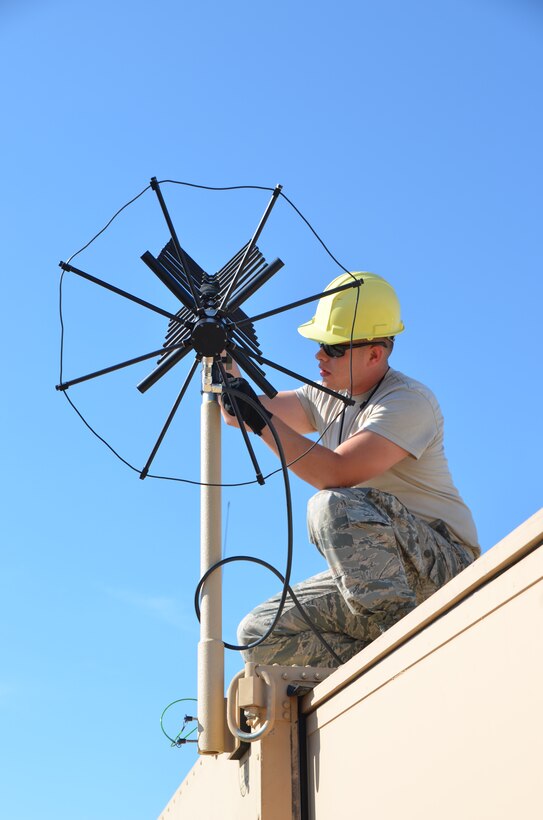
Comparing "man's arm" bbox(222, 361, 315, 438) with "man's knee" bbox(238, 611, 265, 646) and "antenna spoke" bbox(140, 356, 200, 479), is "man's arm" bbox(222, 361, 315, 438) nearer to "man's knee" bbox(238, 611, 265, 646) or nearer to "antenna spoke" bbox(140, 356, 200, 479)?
"man's knee" bbox(238, 611, 265, 646)

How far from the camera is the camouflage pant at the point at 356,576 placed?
3799 millimetres

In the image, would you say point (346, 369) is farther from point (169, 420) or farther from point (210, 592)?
point (210, 592)

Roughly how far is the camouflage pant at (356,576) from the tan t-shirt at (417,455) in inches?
3.4

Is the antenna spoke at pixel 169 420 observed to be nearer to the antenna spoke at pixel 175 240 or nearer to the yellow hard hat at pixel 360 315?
the antenna spoke at pixel 175 240

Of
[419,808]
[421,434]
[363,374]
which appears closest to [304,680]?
[419,808]

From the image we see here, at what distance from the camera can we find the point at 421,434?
14.1ft

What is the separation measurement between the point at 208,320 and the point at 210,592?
883mm

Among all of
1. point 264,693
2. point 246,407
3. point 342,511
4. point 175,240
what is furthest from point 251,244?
point 264,693

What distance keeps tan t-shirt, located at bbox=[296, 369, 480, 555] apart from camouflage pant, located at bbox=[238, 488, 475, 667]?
9cm

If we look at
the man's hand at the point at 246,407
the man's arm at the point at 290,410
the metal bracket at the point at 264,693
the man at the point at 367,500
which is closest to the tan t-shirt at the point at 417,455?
the man at the point at 367,500

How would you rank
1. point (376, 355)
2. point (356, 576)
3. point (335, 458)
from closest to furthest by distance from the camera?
1. point (356, 576)
2. point (335, 458)
3. point (376, 355)

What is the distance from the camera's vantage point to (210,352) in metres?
3.54

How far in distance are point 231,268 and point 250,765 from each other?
176cm

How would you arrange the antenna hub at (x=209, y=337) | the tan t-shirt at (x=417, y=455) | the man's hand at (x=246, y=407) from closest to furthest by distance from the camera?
1. the antenna hub at (x=209, y=337)
2. the man's hand at (x=246, y=407)
3. the tan t-shirt at (x=417, y=455)
